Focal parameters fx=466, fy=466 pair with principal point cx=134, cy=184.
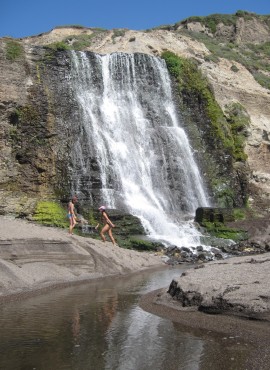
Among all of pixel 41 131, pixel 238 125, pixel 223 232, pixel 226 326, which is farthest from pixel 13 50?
pixel 226 326

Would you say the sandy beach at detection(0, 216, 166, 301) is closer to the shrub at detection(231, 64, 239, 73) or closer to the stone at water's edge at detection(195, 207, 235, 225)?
the stone at water's edge at detection(195, 207, 235, 225)

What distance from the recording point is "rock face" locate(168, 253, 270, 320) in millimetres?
7402

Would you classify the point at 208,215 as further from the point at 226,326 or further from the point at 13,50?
the point at 226,326

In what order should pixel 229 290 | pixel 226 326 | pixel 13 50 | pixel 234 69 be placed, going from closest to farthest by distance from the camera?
pixel 226 326 → pixel 229 290 → pixel 13 50 → pixel 234 69

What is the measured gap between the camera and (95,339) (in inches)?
267

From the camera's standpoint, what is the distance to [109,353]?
20.1 ft

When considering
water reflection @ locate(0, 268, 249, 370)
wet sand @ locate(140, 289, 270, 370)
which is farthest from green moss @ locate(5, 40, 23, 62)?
wet sand @ locate(140, 289, 270, 370)

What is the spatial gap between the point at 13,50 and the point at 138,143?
9.99m

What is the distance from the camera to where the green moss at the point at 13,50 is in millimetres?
29494

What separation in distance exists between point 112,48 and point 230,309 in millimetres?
41188

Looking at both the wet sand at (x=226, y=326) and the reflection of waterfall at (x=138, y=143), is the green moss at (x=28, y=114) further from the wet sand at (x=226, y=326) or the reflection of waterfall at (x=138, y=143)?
the wet sand at (x=226, y=326)

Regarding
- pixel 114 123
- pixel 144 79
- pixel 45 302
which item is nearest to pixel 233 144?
pixel 144 79

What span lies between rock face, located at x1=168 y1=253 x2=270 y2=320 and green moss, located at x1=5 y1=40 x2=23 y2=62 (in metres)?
23.5

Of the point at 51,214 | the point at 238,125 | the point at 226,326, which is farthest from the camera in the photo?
the point at 238,125
